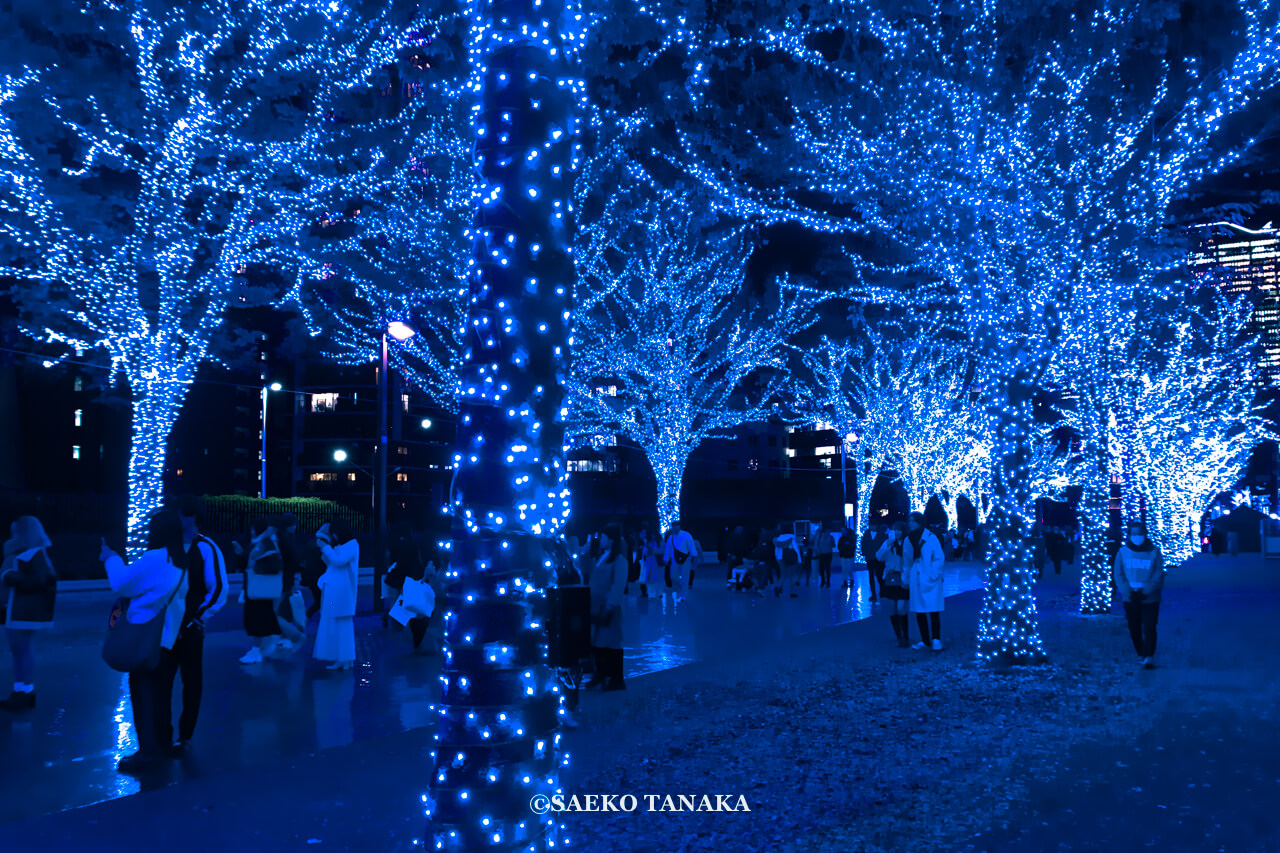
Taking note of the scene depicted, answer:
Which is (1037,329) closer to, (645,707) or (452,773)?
(645,707)

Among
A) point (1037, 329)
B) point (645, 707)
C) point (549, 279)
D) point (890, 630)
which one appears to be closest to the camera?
point (549, 279)

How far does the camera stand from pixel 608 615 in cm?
974

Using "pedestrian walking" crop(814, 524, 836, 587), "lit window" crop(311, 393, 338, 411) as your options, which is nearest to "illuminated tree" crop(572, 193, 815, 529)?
"pedestrian walking" crop(814, 524, 836, 587)

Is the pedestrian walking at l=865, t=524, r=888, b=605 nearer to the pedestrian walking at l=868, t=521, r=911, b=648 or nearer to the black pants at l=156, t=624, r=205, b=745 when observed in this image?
the pedestrian walking at l=868, t=521, r=911, b=648

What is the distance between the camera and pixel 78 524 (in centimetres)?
2727

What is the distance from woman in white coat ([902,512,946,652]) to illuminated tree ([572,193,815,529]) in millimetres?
12475

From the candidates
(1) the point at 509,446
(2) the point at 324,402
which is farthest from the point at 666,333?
(2) the point at 324,402

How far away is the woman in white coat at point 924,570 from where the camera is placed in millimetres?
12742

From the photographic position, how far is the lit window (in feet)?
239

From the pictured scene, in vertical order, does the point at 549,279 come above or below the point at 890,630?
above

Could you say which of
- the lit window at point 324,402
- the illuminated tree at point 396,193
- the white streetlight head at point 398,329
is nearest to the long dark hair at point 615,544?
the illuminated tree at point 396,193

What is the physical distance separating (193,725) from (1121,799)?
6.08m

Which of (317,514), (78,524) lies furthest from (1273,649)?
(317,514)

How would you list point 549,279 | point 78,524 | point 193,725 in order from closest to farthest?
point 549,279 < point 193,725 < point 78,524
